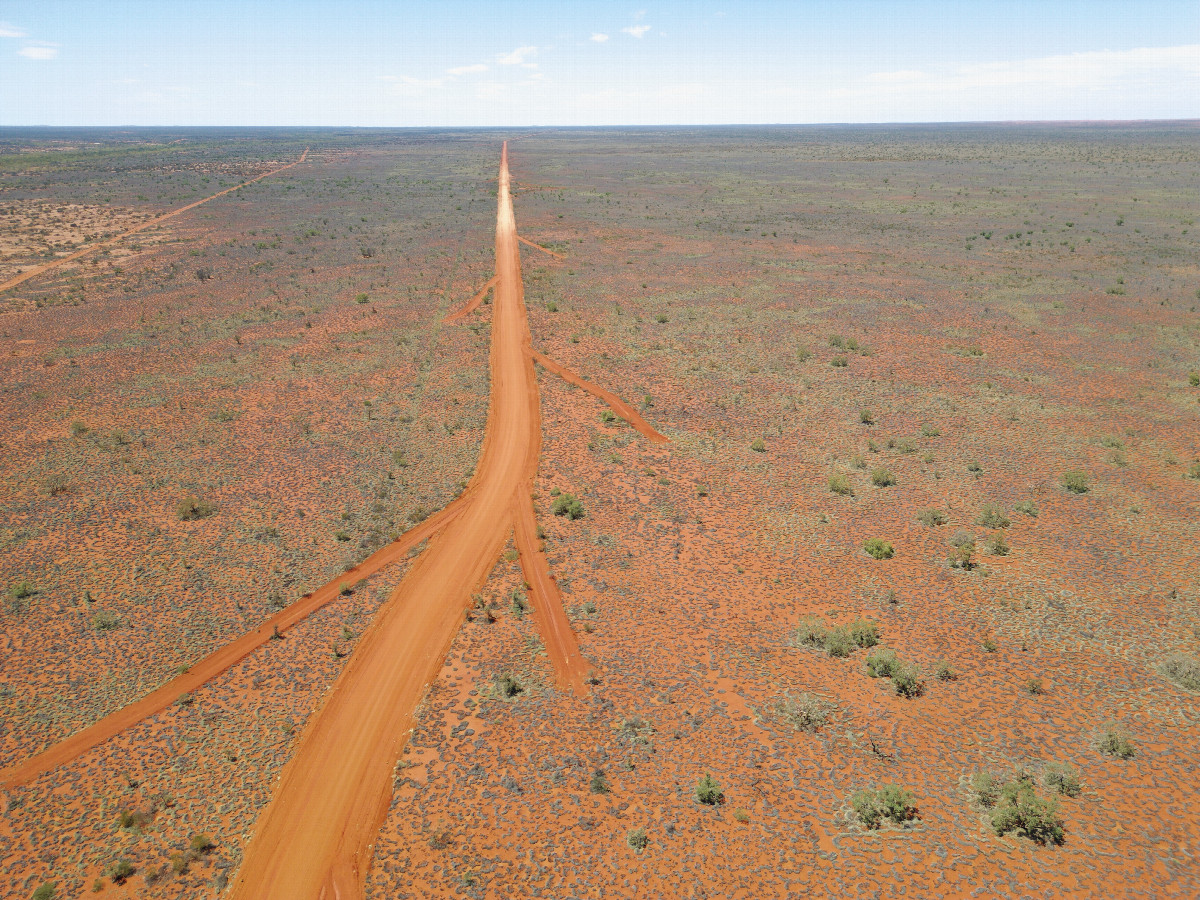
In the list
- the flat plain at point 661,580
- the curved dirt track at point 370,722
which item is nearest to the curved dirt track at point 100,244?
the flat plain at point 661,580

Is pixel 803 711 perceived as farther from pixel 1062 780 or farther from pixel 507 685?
pixel 507 685

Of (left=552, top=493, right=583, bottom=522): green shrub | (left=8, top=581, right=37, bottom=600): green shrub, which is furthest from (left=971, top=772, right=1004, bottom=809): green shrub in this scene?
(left=8, top=581, right=37, bottom=600): green shrub

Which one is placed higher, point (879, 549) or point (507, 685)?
point (879, 549)

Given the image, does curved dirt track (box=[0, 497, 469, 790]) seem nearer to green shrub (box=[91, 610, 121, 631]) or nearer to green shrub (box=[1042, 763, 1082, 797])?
green shrub (box=[91, 610, 121, 631])

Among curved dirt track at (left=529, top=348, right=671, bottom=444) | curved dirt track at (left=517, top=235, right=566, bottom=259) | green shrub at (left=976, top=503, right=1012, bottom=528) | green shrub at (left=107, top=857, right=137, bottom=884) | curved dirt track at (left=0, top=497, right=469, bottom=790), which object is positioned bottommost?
green shrub at (left=107, top=857, right=137, bottom=884)

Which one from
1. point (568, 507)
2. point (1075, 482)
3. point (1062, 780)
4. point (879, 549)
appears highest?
point (1075, 482)

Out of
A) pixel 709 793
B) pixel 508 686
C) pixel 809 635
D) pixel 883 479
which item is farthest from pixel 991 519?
pixel 508 686

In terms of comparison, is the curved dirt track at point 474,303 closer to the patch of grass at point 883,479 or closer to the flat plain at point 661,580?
the flat plain at point 661,580
